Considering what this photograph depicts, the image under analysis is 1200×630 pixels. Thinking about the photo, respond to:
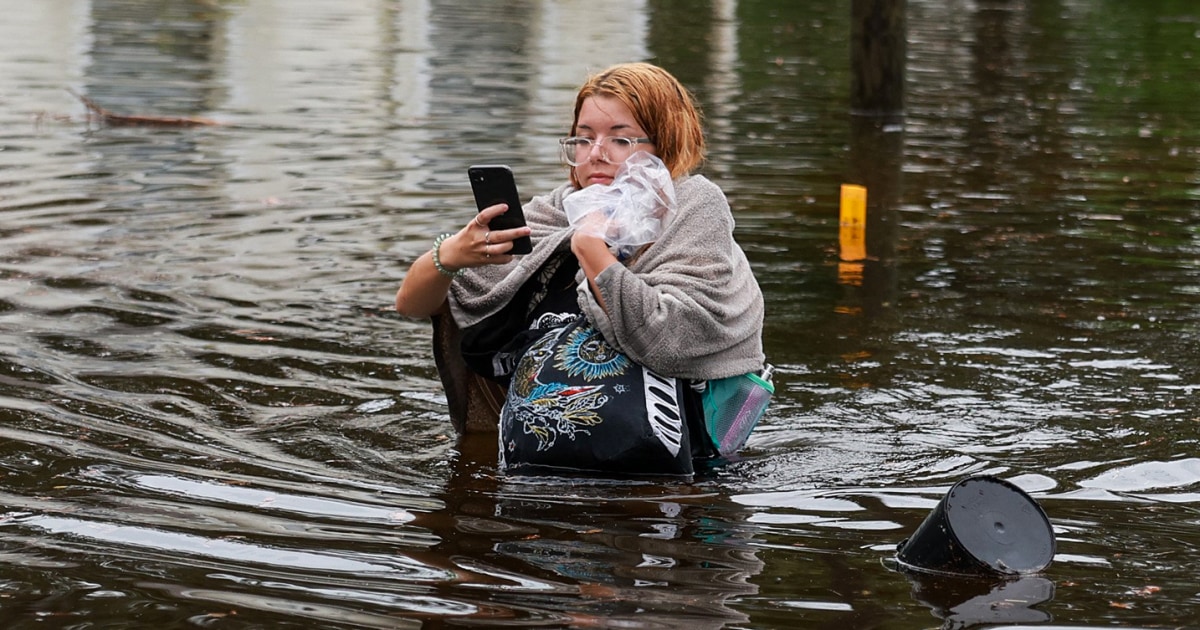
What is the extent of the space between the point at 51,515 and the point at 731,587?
193 centimetres

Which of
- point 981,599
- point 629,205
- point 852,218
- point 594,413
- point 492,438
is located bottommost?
point 852,218

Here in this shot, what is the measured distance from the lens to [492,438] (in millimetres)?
5609

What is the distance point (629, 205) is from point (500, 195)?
0.41 metres

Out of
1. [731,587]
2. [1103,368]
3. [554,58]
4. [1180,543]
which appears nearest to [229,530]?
[731,587]

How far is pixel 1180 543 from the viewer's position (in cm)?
439

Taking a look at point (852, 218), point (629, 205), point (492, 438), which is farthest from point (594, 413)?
point (852, 218)

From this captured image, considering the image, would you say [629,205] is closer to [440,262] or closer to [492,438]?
[440,262]

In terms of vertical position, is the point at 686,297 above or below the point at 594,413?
above

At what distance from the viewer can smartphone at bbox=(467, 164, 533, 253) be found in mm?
4566

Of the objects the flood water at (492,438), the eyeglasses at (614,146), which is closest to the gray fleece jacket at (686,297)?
the eyeglasses at (614,146)

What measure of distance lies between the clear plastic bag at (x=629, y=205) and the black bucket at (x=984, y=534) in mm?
1263

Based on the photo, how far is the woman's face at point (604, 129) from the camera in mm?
4875

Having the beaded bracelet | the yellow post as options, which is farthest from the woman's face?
the yellow post

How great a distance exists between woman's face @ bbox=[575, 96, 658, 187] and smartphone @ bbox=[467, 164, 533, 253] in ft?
1.29
